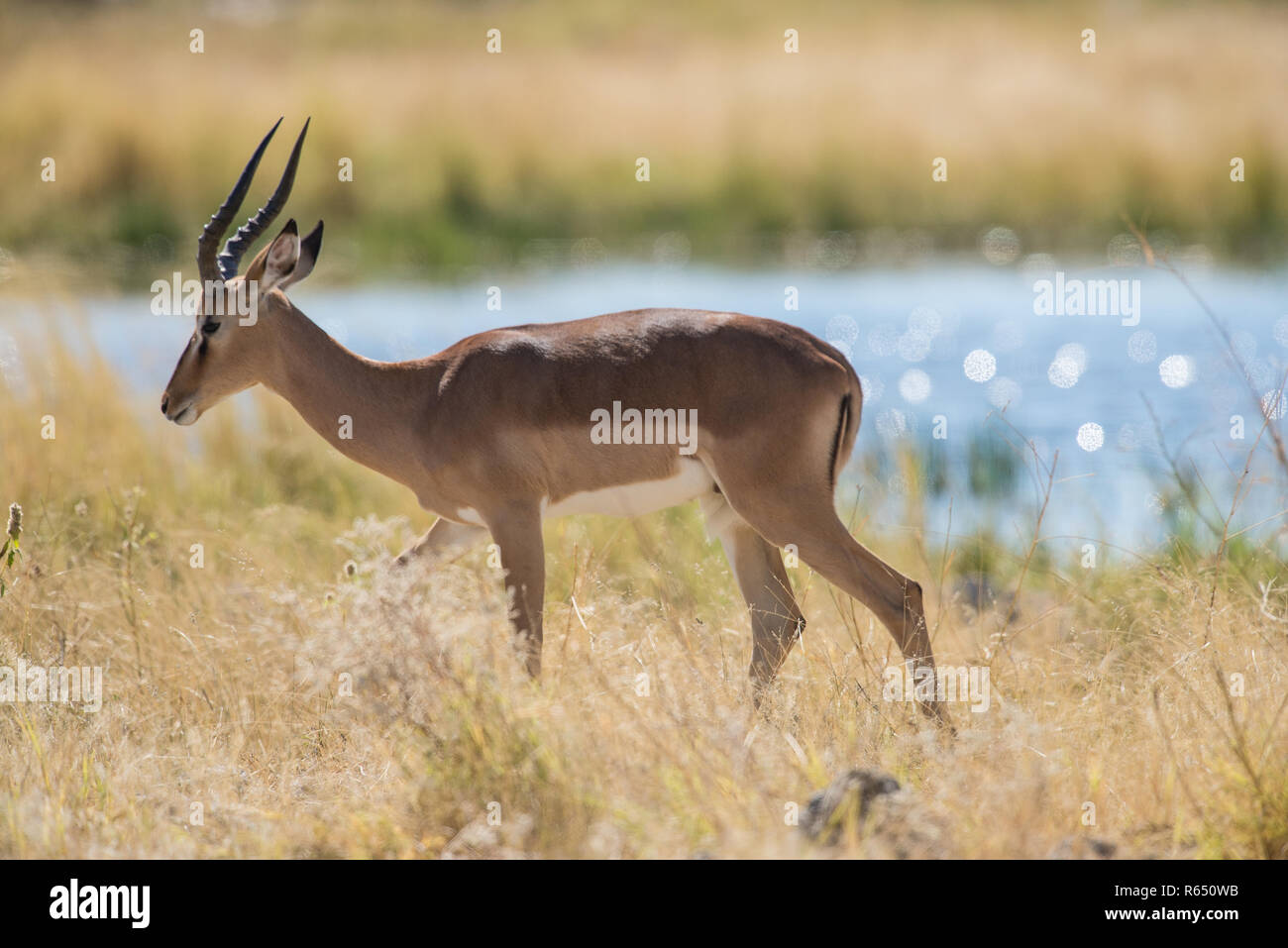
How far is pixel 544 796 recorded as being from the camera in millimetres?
4727

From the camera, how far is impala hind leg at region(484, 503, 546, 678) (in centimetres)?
602

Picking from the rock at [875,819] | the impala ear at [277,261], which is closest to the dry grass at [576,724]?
the rock at [875,819]

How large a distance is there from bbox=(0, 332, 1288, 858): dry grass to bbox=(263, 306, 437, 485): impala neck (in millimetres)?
509

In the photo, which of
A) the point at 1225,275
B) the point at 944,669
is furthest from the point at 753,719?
the point at 1225,275

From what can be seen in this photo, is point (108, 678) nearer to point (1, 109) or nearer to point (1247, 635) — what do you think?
point (1247, 635)

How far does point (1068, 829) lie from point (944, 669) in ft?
4.04

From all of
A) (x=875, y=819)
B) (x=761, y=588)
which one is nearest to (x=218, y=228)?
(x=761, y=588)

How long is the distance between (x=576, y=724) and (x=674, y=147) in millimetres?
18777

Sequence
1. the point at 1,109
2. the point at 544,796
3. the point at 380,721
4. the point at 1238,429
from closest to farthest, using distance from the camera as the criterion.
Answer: the point at 544,796 < the point at 380,721 < the point at 1238,429 < the point at 1,109

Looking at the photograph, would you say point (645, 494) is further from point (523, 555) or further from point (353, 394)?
point (353, 394)

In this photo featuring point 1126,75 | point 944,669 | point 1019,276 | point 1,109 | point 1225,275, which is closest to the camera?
point 944,669

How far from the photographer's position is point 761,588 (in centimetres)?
650

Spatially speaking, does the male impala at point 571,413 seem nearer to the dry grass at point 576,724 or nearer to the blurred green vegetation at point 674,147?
the dry grass at point 576,724

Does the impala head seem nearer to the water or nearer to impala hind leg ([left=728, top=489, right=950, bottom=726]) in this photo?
impala hind leg ([left=728, top=489, right=950, bottom=726])
